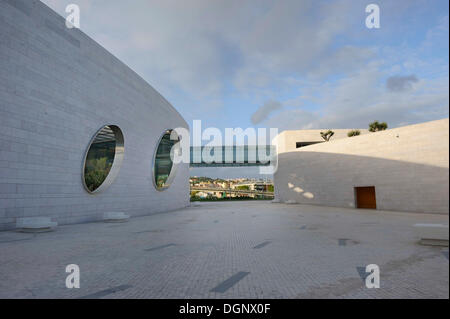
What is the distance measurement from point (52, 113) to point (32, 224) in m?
4.24

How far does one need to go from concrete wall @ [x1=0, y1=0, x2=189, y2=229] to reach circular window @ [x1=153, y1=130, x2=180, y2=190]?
351cm

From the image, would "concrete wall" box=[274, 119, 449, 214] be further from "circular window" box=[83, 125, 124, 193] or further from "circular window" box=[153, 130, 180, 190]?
"circular window" box=[153, 130, 180, 190]

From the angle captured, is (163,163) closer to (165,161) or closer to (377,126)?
(165,161)

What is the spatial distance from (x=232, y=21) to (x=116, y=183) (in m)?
10.3

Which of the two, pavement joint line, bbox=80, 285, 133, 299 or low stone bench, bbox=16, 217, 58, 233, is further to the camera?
low stone bench, bbox=16, 217, 58, 233

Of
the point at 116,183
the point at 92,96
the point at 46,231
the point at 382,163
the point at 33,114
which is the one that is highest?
the point at 92,96

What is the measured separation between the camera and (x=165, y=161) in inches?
797

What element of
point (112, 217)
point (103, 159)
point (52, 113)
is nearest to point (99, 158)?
point (103, 159)

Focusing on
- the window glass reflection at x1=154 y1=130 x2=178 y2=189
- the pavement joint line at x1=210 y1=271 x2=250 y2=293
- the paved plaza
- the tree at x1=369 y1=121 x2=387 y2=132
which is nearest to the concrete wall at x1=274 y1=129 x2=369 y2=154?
the tree at x1=369 y1=121 x2=387 y2=132

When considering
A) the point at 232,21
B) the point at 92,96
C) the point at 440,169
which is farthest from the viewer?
the point at 92,96

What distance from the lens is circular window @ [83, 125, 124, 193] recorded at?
39.0 feet

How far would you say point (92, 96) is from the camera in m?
12.3
